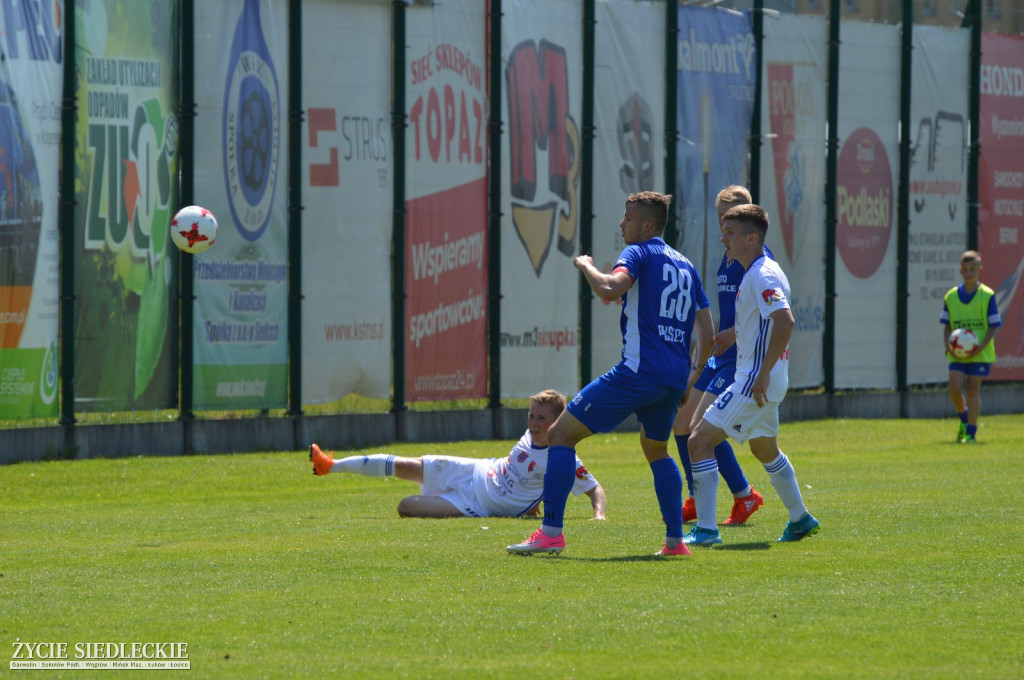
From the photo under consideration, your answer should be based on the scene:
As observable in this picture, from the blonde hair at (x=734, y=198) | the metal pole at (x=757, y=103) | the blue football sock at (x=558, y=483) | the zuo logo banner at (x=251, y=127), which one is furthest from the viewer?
the metal pole at (x=757, y=103)

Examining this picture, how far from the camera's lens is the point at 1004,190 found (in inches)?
1000

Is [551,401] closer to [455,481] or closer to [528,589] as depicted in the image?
[455,481]

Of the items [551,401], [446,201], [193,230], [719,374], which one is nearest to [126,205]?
[193,230]

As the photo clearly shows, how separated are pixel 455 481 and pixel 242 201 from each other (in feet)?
26.7

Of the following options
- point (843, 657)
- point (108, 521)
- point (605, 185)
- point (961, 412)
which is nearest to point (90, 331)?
point (108, 521)

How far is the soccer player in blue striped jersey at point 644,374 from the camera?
26.8ft

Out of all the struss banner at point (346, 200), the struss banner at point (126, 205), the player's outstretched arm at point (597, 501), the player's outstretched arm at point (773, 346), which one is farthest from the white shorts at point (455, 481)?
the struss banner at point (346, 200)

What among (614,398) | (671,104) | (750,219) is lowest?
(614,398)

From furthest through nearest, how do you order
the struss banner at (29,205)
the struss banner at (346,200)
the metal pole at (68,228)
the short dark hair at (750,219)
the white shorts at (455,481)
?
the struss banner at (346,200), the metal pole at (68,228), the struss banner at (29,205), the white shorts at (455,481), the short dark hair at (750,219)

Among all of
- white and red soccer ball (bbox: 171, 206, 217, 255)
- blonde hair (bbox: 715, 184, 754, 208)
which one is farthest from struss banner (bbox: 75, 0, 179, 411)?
blonde hair (bbox: 715, 184, 754, 208)

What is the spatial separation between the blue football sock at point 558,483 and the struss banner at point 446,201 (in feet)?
36.5

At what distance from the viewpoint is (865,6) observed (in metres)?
24.1

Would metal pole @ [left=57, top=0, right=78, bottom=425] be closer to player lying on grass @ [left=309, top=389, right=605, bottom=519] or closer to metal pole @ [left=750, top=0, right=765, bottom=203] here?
player lying on grass @ [left=309, top=389, right=605, bottom=519]

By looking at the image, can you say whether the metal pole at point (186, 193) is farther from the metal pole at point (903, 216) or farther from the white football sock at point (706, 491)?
the metal pole at point (903, 216)
